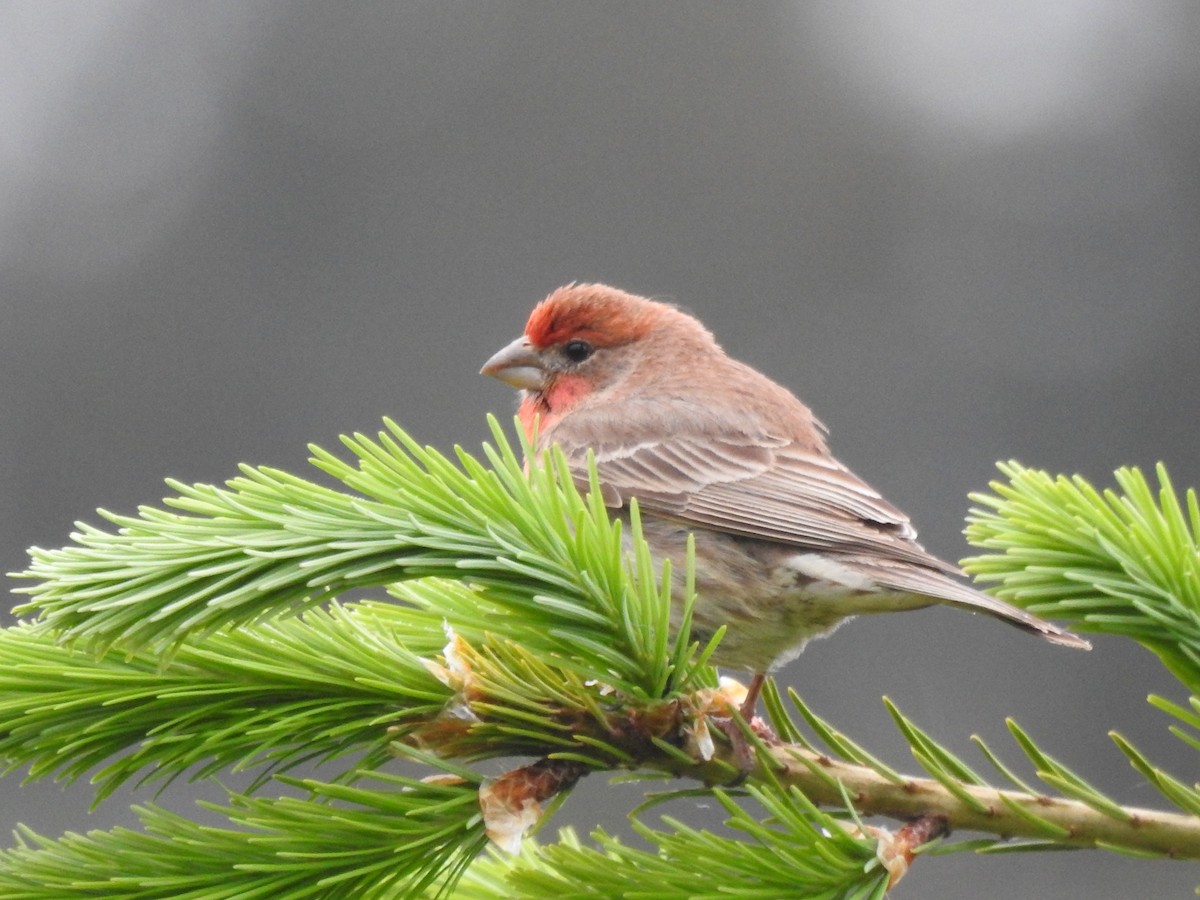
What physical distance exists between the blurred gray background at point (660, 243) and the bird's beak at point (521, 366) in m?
2.02

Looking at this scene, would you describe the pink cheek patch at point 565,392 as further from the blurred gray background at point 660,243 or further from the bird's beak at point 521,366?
the blurred gray background at point 660,243

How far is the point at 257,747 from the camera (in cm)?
126

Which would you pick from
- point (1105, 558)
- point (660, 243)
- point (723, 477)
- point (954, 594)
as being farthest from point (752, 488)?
point (660, 243)

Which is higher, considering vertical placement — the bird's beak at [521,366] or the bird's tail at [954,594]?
the bird's beak at [521,366]

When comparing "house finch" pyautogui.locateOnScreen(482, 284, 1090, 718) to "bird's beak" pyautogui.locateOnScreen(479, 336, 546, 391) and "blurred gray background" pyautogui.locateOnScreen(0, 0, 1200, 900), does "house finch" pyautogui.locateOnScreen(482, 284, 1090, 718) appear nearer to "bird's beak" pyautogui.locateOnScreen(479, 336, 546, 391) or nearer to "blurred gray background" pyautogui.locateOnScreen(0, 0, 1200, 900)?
"bird's beak" pyautogui.locateOnScreen(479, 336, 546, 391)

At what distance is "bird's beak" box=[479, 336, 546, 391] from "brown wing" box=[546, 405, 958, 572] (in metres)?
0.39

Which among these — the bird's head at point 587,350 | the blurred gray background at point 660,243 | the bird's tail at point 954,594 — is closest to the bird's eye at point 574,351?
the bird's head at point 587,350

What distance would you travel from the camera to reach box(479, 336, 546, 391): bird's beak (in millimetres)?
3141

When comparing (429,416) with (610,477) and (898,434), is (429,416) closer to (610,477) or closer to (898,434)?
(898,434)

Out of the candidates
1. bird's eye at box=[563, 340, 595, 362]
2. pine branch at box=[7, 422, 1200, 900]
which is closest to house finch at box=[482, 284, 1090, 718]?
bird's eye at box=[563, 340, 595, 362]

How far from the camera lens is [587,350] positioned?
3.22m

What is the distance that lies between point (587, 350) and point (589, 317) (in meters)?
0.08

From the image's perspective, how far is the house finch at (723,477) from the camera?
6.99ft

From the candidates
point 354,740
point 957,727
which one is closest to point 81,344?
point 957,727
